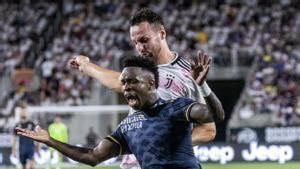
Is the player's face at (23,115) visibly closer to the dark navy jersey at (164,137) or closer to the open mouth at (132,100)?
the dark navy jersey at (164,137)

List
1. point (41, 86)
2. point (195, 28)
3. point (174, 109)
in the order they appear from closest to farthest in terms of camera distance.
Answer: point (174, 109), point (41, 86), point (195, 28)

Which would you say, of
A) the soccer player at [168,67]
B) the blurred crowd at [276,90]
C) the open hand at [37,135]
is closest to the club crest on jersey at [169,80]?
the soccer player at [168,67]

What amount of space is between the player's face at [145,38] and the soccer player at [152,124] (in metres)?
0.82

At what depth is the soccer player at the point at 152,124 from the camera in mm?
5109

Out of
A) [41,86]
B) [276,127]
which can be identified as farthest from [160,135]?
[41,86]

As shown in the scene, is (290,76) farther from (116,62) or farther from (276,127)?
(116,62)

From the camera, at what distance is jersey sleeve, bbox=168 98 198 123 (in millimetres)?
4982

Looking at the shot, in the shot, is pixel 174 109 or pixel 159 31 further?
→ pixel 159 31

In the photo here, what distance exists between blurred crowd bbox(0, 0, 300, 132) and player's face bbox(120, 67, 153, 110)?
66.3 ft

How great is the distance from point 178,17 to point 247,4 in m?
3.02

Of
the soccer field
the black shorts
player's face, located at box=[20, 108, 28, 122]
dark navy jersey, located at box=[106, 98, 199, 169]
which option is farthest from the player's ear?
the soccer field

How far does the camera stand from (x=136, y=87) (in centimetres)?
513

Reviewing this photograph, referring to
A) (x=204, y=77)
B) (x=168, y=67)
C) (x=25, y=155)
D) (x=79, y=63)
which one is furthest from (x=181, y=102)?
(x=25, y=155)

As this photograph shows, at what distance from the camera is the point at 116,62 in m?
29.0
